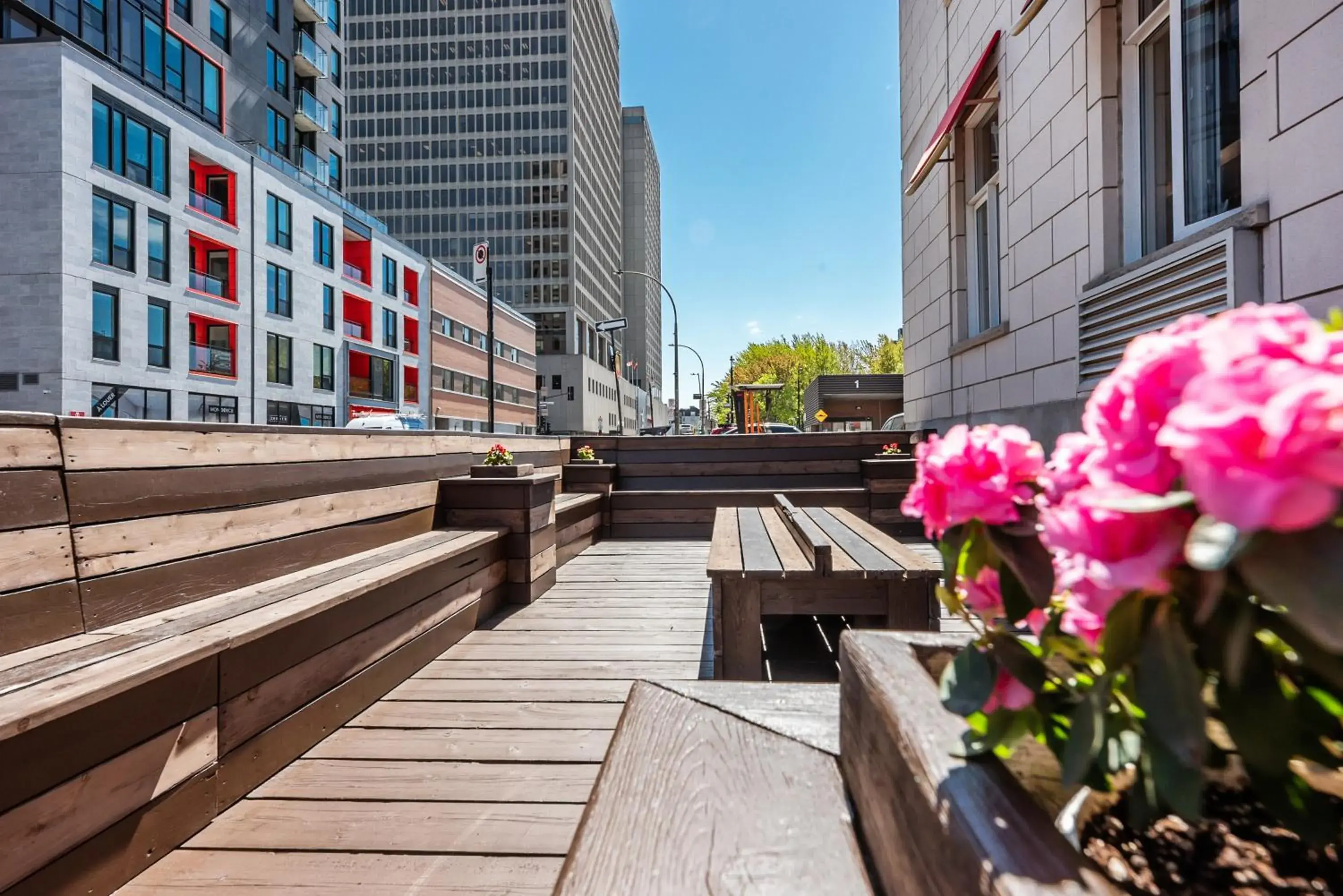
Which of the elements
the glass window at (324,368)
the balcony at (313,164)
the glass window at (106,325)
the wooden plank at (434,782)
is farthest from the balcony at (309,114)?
the wooden plank at (434,782)

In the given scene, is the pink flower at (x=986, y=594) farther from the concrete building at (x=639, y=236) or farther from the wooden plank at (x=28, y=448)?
the concrete building at (x=639, y=236)

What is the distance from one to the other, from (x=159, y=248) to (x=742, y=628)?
85.2ft

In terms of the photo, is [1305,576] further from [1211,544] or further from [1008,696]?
[1008,696]

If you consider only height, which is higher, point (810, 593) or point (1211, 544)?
point (1211, 544)

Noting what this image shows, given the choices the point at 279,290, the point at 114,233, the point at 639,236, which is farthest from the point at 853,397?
the point at 639,236

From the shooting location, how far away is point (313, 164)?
33.3m

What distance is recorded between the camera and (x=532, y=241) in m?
63.5

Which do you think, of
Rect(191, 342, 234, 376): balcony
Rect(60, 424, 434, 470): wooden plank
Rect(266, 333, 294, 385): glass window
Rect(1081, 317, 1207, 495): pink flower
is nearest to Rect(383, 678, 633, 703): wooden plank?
Rect(60, 424, 434, 470): wooden plank

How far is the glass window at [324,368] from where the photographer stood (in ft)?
91.7

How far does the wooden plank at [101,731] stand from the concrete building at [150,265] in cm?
2178

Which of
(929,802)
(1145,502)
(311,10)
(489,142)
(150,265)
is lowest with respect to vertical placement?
(929,802)

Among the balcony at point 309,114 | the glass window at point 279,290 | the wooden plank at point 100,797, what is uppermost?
the balcony at point 309,114

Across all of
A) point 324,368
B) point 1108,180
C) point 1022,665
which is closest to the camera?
point 1022,665

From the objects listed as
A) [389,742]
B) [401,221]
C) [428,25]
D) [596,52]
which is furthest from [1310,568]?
[596,52]
